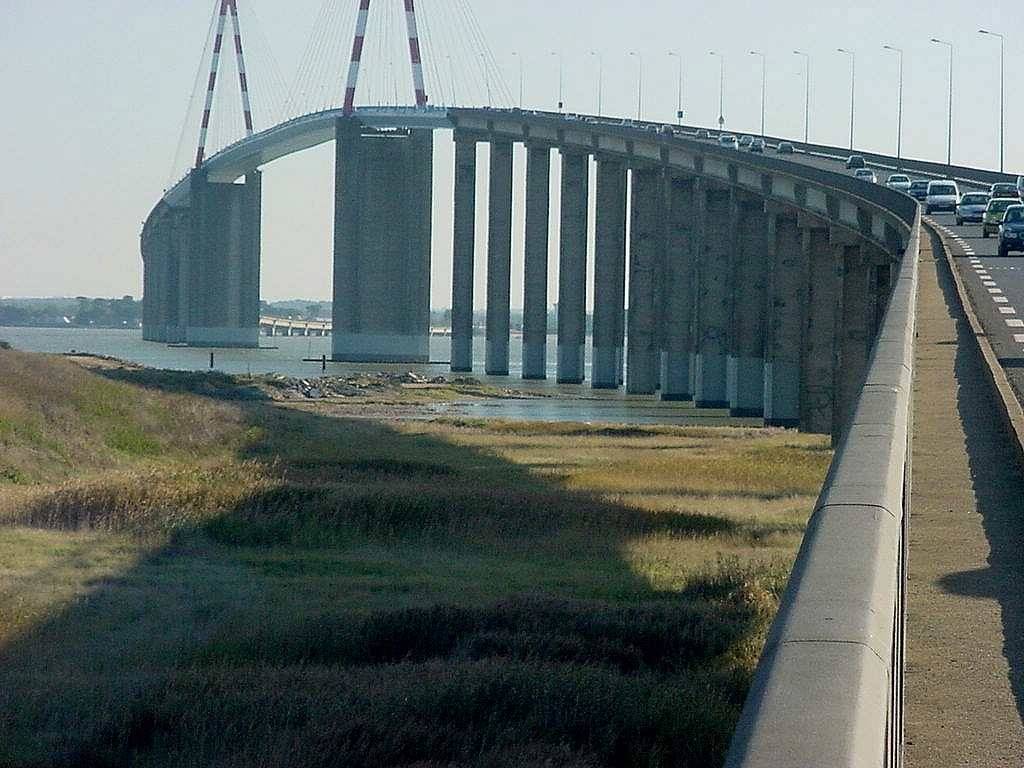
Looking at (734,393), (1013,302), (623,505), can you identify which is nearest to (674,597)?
(623,505)

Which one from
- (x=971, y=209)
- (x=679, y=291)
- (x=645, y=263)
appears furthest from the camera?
(x=645, y=263)

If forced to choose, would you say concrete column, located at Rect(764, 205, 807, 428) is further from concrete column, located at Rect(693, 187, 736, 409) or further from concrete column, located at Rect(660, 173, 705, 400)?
concrete column, located at Rect(660, 173, 705, 400)

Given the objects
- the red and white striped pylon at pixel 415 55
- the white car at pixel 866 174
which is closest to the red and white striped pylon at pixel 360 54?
the red and white striped pylon at pixel 415 55

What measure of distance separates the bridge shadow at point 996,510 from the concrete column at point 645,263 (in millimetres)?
83796

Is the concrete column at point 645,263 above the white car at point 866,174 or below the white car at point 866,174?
below

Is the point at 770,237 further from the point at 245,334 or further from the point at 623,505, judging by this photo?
the point at 245,334

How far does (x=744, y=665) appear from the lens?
1510 centimetres

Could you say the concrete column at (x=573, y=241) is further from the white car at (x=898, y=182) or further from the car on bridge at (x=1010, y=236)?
the car on bridge at (x=1010, y=236)

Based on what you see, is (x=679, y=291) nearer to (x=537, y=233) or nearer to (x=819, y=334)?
(x=537, y=233)

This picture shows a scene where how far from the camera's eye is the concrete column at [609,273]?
108 m

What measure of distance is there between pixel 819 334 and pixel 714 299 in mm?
26365

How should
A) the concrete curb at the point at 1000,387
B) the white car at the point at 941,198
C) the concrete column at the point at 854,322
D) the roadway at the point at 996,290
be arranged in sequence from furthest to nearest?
the white car at the point at 941,198, the concrete column at the point at 854,322, the roadway at the point at 996,290, the concrete curb at the point at 1000,387

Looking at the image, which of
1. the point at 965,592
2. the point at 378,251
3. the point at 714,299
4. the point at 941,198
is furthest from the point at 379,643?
the point at 378,251

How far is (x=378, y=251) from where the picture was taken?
13262 centimetres
